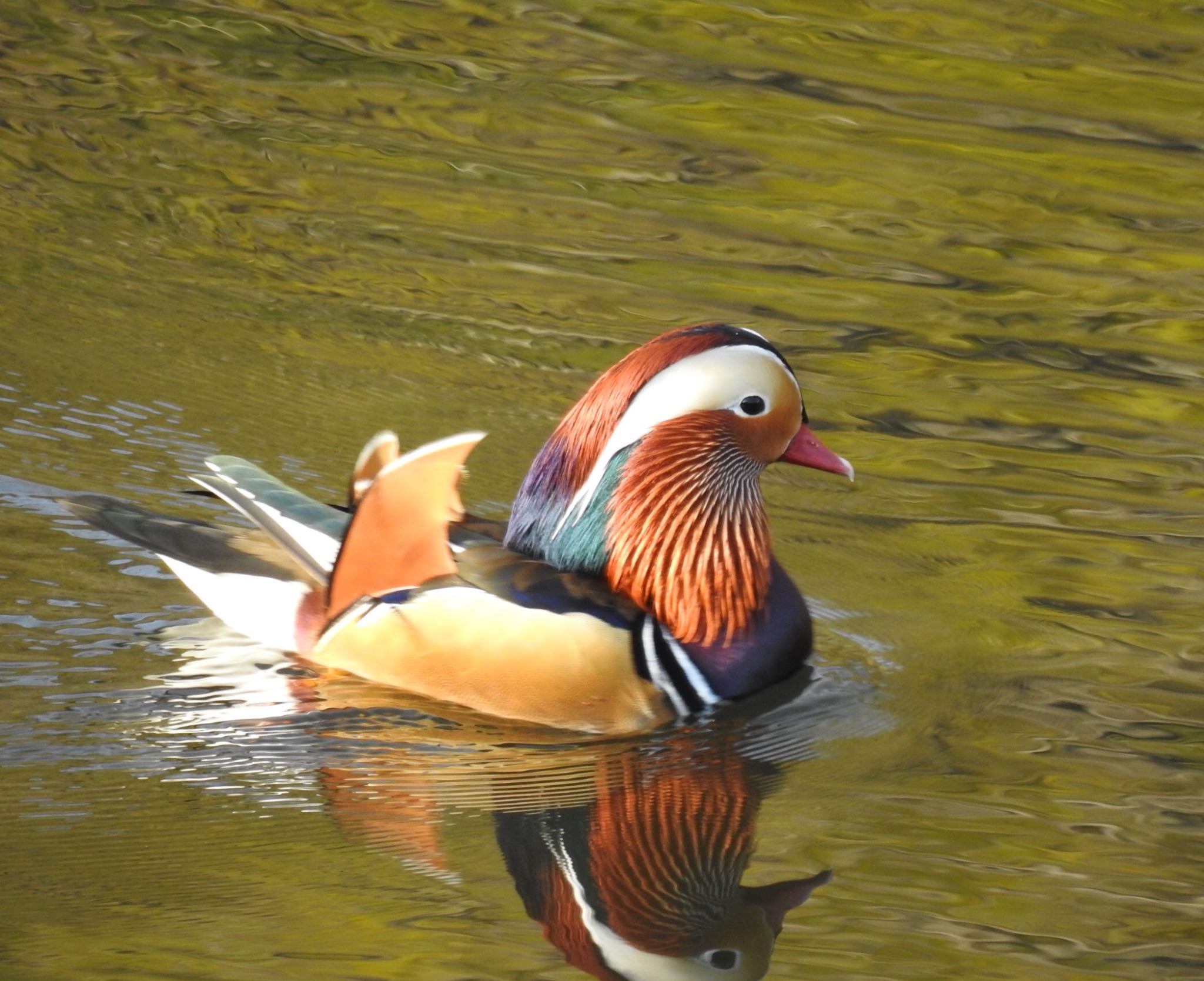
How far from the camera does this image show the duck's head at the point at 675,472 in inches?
200

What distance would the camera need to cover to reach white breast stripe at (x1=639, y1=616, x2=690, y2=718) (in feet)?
16.2

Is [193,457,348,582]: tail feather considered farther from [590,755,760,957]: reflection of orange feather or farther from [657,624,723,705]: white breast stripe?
[590,755,760,957]: reflection of orange feather

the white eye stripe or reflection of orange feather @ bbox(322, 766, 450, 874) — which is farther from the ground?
the white eye stripe

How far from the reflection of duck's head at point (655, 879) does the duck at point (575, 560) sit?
1.16ft

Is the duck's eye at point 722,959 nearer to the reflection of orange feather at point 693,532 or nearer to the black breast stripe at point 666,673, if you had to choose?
the black breast stripe at point 666,673

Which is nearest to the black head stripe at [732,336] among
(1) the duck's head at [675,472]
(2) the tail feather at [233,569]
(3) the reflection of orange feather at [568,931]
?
(1) the duck's head at [675,472]

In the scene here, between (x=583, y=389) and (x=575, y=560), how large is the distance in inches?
84.9

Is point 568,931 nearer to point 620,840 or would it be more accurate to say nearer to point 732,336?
point 620,840

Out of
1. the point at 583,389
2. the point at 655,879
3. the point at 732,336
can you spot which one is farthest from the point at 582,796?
the point at 583,389

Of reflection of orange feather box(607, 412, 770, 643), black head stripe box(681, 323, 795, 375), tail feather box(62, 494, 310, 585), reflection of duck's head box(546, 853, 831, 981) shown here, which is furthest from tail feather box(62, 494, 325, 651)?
reflection of duck's head box(546, 853, 831, 981)

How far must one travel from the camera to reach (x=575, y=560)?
5.20 metres

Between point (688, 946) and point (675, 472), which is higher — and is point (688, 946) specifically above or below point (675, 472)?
below

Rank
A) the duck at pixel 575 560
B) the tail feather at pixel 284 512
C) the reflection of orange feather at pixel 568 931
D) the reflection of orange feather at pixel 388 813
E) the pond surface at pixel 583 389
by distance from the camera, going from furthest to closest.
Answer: the tail feather at pixel 284 512 < the duck at pixel 575 560 < the reflection of orange feather at pixel 388 813 < the pond surface at pixel 583 389 < the reflection of orange feather at pixel 568 931

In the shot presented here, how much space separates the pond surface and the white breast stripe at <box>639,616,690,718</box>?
0.39 ft
